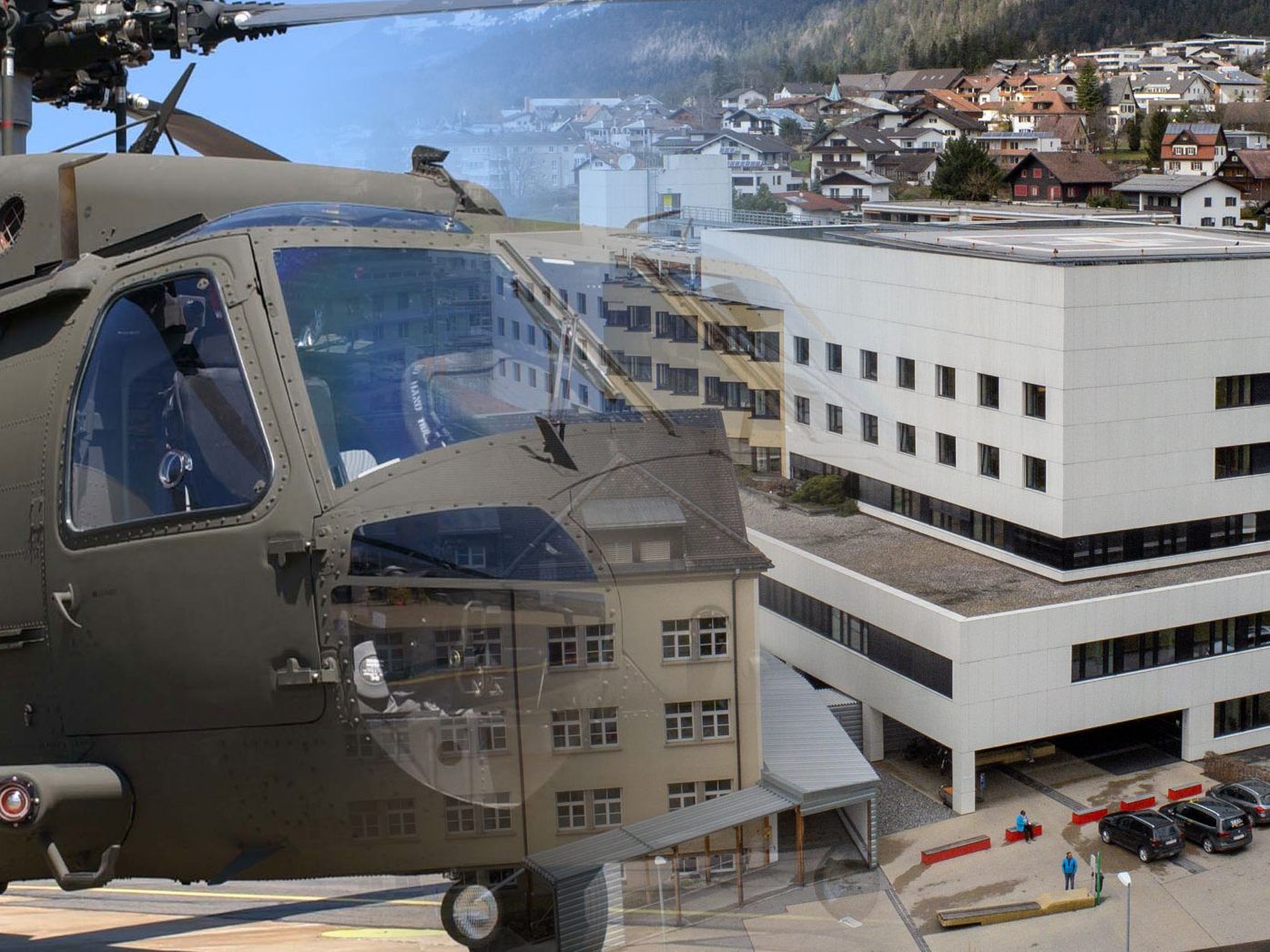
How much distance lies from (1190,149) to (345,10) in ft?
200

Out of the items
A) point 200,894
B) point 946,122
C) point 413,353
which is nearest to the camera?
point 413,353

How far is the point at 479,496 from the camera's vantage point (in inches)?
138

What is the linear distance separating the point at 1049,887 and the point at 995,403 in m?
7.46

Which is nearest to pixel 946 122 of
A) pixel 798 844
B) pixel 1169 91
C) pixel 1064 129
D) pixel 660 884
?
pixel 1064 129

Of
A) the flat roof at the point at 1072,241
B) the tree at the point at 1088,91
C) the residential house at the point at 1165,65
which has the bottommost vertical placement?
the flat roof at the point at 1072,241

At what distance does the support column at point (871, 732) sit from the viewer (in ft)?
67.5

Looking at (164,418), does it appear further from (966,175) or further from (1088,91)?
(1088,91)

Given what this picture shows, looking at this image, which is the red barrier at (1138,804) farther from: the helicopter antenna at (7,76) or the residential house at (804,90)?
the residential house at (804,90)

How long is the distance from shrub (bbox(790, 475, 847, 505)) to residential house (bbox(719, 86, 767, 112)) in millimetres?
7117

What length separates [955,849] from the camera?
18359 mm

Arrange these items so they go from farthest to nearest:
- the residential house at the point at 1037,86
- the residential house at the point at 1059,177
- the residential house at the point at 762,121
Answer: the residential house at the point at 1037,86
the residential house at the point at 1059,177
the residential house at the point at 762,121

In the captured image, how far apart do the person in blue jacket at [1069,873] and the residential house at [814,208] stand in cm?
1844

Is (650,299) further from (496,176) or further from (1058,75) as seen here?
(1058,75)

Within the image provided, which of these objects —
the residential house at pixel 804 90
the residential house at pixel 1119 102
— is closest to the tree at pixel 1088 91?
the residential house at pixel 1119 102
